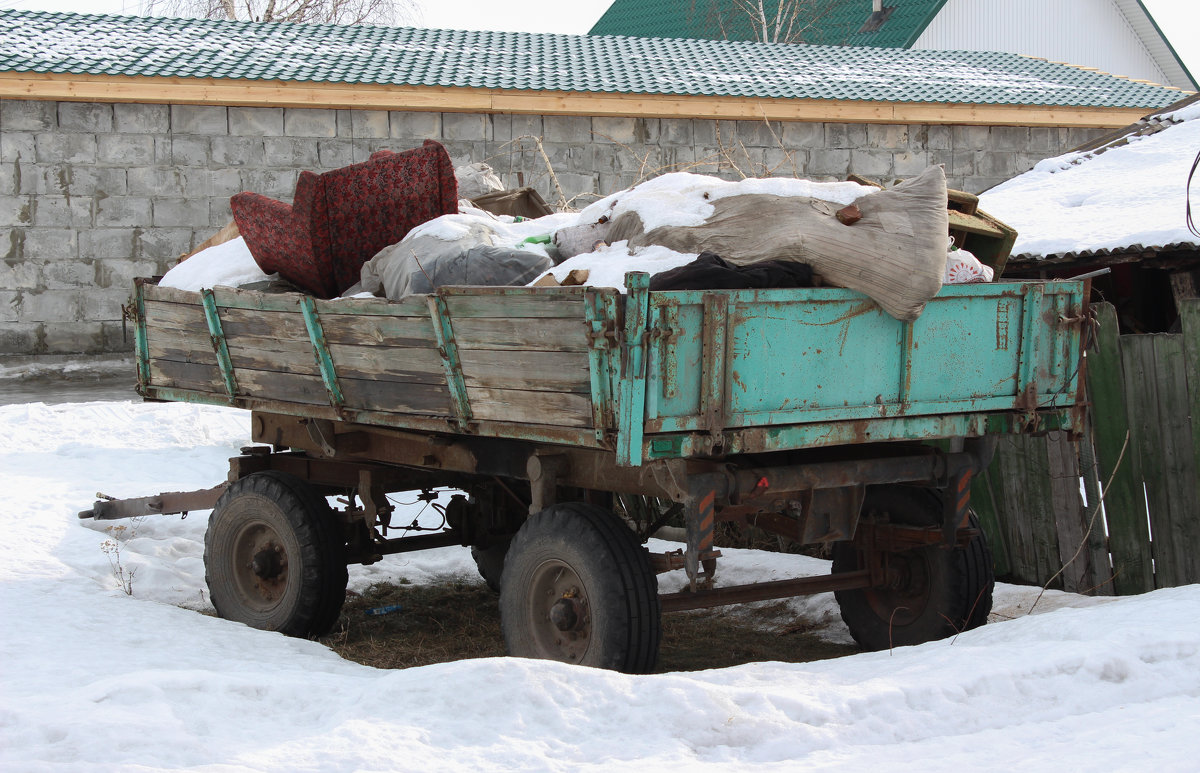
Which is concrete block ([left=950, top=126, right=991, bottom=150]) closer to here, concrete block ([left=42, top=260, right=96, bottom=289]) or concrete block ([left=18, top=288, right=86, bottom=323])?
concrete block ([left=42, top=260, right=96, bottom=289])

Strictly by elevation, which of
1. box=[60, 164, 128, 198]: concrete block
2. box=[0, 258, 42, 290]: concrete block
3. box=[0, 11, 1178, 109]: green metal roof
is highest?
box=[0, 11, 1178, 109]: green metal roof

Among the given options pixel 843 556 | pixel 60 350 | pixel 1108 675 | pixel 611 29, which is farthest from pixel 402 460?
pixel 611 29

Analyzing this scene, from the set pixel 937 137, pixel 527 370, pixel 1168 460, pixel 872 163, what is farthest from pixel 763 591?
pixel 937 137

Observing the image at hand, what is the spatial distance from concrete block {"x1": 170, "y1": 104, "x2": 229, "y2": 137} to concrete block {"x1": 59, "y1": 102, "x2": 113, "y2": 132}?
2.30ft

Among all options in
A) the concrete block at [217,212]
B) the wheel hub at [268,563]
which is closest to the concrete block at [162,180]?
the concrete block at [217,212]

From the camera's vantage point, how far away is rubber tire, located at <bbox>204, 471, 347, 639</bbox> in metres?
5.93

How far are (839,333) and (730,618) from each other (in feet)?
8.61

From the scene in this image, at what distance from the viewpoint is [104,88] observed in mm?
13898

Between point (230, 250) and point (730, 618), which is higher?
point (230, 250)

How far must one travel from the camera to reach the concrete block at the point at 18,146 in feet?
45.4

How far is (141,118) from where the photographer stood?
46.4 ft

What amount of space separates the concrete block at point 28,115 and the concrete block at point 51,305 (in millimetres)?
1822

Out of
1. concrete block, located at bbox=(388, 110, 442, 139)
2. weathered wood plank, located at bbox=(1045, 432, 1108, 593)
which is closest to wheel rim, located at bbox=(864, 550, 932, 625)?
weathered wood plank, located at bbox=(1045, 432, 1108, 593)

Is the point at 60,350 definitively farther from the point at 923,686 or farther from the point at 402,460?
the point at 923,686
